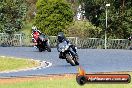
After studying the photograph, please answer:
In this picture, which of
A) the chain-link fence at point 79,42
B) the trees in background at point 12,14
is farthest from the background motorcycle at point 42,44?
the trees in background at point 12,14

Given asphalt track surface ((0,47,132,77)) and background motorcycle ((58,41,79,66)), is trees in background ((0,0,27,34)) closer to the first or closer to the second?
asphalt track surface ((0,47,132,77))

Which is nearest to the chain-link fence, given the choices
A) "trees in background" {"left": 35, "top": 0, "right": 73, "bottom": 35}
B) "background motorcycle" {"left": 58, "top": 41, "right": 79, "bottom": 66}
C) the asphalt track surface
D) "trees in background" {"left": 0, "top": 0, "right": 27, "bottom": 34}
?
"trees in background" {"left": 0, "top": 0, "right": 27, "bottom": 34}

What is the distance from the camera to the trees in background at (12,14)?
41.7 m

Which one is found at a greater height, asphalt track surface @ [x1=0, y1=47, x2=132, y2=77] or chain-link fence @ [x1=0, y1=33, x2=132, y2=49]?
asphalt track surface @ [x1=0, y1=47, x2=132, y2=77]

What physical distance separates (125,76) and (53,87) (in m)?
5.10

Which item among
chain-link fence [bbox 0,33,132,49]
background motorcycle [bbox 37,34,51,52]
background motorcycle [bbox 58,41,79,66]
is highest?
background motorcycle [bbox 58,41,79,66]

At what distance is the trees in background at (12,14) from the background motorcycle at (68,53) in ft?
70.8

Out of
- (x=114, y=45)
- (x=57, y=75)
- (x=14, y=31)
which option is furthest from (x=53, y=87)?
(x=14, y=31)

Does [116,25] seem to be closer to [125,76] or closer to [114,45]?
[114,45]

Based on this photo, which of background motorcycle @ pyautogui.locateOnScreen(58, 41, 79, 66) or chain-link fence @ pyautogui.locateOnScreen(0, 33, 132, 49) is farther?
chain-link fence @ pyautogui.locateOnScreen(0, 33, 132, 49)

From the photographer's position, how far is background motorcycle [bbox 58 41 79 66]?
64.5ft

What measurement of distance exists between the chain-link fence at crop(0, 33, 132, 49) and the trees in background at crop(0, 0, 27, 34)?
9.10ft

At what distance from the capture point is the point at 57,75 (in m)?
15.3

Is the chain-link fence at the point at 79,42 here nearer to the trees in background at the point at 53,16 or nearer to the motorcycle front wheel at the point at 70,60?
the trees in background at the point at 53,16
